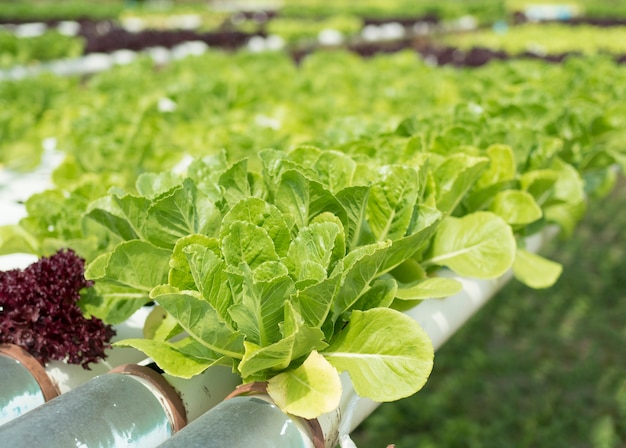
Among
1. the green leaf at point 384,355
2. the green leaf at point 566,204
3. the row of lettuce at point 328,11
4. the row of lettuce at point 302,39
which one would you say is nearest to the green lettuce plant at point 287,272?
the green leaf at point 384,355

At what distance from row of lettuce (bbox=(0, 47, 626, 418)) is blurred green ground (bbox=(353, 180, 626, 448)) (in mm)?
1495

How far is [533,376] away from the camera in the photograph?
425 cm

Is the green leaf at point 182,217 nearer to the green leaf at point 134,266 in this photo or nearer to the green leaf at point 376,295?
the green leaf at point 134,266

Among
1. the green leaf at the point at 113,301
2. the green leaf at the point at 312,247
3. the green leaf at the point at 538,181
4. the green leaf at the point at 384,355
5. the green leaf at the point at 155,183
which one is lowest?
the green leaf at the point at 538,181

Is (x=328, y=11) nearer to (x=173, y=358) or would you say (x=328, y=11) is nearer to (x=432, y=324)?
(x=432, y=324)

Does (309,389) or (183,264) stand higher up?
(183,264)

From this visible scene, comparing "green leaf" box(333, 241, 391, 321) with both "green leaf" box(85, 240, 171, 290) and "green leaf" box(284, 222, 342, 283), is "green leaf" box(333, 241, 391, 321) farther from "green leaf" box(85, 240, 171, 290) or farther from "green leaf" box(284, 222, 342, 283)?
"green leaf" box(85, 240, 171, 290)

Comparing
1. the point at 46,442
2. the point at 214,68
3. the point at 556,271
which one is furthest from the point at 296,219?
the point at 214,68

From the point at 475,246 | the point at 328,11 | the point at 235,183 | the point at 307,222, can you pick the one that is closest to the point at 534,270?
the point at 475,246

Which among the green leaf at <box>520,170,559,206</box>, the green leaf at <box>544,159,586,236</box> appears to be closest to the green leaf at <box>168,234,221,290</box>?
the green leaf at <box>520,170,559,206</box>

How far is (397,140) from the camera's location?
92.2 inches

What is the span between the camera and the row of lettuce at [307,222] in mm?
1323

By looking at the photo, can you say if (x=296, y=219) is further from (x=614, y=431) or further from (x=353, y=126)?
(x=614, y=431)

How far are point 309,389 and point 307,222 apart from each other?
462 mm
